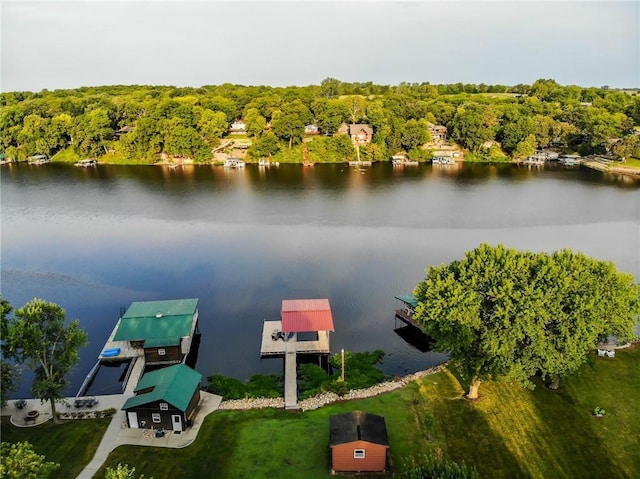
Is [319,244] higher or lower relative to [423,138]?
lower

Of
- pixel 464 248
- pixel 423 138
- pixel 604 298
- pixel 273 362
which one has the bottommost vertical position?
pixel 273 362

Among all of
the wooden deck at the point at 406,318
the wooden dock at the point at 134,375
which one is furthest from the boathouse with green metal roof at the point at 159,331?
the wooden deck at the point at 406,318

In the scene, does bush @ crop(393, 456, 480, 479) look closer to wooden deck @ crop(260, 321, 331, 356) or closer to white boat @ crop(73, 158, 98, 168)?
wooden deck @ crop(260, 321, 331, 356)

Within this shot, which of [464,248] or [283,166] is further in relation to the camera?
[283,166]

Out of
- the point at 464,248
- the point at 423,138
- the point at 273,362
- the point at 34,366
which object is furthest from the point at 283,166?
the point at 34,366

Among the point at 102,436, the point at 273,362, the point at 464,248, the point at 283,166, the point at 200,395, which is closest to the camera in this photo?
the point at 102,436

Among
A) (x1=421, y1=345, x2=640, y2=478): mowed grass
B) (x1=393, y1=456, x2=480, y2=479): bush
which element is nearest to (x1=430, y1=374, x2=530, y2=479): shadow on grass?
(x1=421, y1=345, x2=640, y2=478): mowed grass

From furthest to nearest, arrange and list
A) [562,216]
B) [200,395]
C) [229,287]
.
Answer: [562,216]
[229,287]
[200,395]

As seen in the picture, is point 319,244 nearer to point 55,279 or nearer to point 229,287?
point 229,287
